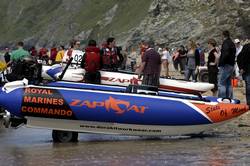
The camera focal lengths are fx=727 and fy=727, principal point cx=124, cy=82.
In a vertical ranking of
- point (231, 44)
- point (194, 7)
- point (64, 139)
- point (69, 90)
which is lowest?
point (64, 139)

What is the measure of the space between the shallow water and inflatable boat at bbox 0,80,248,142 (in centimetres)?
28

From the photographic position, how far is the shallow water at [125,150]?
34.3 feet

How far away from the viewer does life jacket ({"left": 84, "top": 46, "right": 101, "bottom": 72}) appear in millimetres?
15688

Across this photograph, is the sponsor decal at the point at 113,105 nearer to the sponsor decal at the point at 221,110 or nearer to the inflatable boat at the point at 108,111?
the inflatable boat at the point at 108,111

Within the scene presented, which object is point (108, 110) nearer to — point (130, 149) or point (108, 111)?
point (108, 111)

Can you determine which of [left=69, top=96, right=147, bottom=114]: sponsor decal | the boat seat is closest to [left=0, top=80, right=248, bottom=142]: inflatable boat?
[left=69, top=96, right=147, bottom=114]: sponsor decal

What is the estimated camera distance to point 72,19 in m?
142

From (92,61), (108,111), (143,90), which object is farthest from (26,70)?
(108,111)

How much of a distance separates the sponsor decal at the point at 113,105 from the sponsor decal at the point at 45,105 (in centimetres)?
18

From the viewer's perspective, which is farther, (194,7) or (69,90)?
(194,7)

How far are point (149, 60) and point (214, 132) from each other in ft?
7.73

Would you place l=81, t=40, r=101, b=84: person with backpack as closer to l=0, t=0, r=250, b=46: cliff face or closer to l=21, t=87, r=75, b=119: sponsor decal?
l=21, t=87, r=75, b=119: sponsor decal

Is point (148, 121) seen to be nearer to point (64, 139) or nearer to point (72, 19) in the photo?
point (64, 139)

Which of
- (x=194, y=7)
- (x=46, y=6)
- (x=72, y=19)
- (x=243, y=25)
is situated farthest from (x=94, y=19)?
(x=243, y=25)
